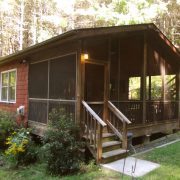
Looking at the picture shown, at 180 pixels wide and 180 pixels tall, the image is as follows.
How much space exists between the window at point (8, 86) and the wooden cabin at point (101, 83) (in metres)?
0.05

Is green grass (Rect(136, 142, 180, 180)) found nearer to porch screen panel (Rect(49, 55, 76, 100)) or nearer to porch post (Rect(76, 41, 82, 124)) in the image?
porch post (Rect(76, 41, 82, 124))

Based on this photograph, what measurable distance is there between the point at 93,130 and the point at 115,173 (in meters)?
1.39

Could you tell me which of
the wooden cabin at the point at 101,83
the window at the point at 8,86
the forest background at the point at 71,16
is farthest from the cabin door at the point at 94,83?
the forest background at the point at 71,16

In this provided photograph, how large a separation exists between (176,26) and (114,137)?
14855mm

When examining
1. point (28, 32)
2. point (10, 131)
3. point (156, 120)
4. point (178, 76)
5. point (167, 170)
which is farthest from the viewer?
point (28, 32)

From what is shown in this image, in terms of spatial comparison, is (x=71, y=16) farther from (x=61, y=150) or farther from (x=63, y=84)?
(x=61, y=150)

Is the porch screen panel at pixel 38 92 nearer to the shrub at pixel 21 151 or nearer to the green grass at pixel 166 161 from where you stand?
the shrub at pixel 21 151

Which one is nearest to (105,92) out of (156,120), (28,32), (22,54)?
(156,120)

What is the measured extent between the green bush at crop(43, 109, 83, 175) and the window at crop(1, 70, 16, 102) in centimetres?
556

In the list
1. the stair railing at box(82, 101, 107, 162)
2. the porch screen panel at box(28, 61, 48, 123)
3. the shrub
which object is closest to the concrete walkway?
the stair railing at box(82, 101, 107, 162)

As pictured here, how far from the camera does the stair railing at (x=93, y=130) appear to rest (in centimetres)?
617

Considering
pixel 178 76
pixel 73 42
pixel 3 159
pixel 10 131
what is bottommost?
pixel 3 159

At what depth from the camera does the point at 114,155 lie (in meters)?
6.48

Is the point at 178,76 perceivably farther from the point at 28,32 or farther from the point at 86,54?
the point at 28,32
